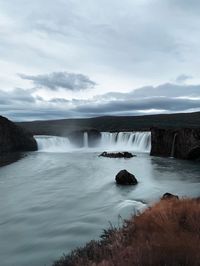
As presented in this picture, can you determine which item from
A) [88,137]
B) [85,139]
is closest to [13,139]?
[85,139]

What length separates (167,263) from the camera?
6508 mm

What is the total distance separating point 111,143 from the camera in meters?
64.8

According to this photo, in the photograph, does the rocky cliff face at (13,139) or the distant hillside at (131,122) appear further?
the distant hillside at (131,122)

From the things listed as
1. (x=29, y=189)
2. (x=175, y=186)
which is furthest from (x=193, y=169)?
(x=29, y=189)

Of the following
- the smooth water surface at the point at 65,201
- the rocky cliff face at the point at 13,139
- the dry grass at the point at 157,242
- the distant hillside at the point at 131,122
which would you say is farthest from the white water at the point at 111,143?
the dry grass at the point at 157,242

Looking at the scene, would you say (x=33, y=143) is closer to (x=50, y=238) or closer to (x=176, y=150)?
(x=176, y=150)

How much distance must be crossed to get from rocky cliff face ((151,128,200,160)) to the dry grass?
32469 millimetres

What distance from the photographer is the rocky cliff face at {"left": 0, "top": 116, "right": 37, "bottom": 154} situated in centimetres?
5828

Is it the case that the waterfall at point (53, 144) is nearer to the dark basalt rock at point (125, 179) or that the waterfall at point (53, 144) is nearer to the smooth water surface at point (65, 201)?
the smooth water surface at point (65, 201)

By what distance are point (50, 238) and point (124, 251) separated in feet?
20.9

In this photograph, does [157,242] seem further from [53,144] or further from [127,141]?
[53,144]

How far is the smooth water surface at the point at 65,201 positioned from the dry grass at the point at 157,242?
Answer: 3.22 meters

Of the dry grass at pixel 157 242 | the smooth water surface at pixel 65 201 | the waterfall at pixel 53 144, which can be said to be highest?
the dry grass at pixel 157 242

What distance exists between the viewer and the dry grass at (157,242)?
668 cm
